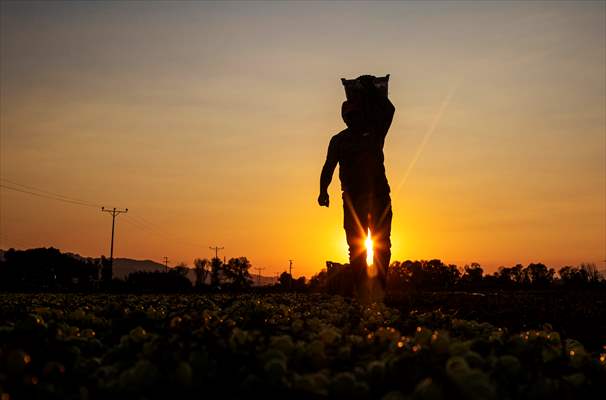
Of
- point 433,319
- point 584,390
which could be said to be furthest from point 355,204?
point 584,390

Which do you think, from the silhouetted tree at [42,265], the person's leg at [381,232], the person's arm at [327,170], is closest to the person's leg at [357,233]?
the person's leg at [381,232]

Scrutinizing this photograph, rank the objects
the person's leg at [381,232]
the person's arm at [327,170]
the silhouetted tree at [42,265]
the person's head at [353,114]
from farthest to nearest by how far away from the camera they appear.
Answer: the silhouetted tree at [42,265] → the person's arm at [327,170] → the person's head at [353,114] → the person's leg at [381,232]

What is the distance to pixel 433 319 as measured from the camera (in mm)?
6855

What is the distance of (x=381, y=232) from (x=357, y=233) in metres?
0.48

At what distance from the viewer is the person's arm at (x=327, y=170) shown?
44.0ft

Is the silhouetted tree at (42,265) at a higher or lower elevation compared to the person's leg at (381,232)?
higher

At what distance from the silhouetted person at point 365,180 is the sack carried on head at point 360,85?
0.02m

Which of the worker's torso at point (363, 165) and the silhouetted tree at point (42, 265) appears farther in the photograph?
the silhouetted tree at point (42, 265)

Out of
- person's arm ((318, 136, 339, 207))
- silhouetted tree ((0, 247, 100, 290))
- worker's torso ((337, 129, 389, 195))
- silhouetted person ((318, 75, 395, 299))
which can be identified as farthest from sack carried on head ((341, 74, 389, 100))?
silhouetted tree ((0, 247, 100, 290))

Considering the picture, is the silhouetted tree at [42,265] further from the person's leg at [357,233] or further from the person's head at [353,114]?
the person's head at [353,114]

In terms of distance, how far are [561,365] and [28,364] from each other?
275 cm

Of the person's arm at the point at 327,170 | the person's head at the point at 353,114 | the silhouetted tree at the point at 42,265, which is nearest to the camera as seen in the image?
the person's head at the point at 353,114

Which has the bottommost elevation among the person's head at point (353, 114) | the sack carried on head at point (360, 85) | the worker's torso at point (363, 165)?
the worker's torso at point (363, 165)

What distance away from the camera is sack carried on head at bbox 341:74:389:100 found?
1297 centimetres
